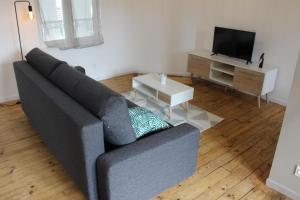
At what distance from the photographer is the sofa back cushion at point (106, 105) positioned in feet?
5.51

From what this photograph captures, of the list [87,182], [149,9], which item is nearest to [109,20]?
[149,9]

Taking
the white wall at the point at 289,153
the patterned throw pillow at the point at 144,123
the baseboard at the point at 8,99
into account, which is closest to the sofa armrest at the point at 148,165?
the patterned throw pillow at the point at 144,123

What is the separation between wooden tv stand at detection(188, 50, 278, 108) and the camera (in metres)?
3.70

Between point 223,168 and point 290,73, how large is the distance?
2.07 metres

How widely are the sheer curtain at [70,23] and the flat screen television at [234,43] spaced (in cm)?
207

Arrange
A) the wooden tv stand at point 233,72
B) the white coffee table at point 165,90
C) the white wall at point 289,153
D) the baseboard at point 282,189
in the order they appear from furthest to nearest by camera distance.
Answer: the wooden tv stand at point 233,72 < the white coffee table at point 165,90 < the baseboard at point 282,189 < the white wall at point 289,153

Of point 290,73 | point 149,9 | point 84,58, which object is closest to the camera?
point 290,73

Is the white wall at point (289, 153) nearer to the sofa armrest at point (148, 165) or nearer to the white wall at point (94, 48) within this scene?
the sofa armrest at point (148, 165)

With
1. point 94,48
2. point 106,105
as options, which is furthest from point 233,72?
point 106,105

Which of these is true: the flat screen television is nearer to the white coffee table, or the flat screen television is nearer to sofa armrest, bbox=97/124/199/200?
the white coffee table

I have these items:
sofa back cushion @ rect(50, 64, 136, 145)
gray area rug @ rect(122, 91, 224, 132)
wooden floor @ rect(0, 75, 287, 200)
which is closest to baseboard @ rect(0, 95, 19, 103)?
wooden floor @ rect(0, 75, 287, 200)

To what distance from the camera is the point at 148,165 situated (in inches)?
72.6

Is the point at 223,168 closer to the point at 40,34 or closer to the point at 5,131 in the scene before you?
the point at 5,131

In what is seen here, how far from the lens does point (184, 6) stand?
4.62 metres
